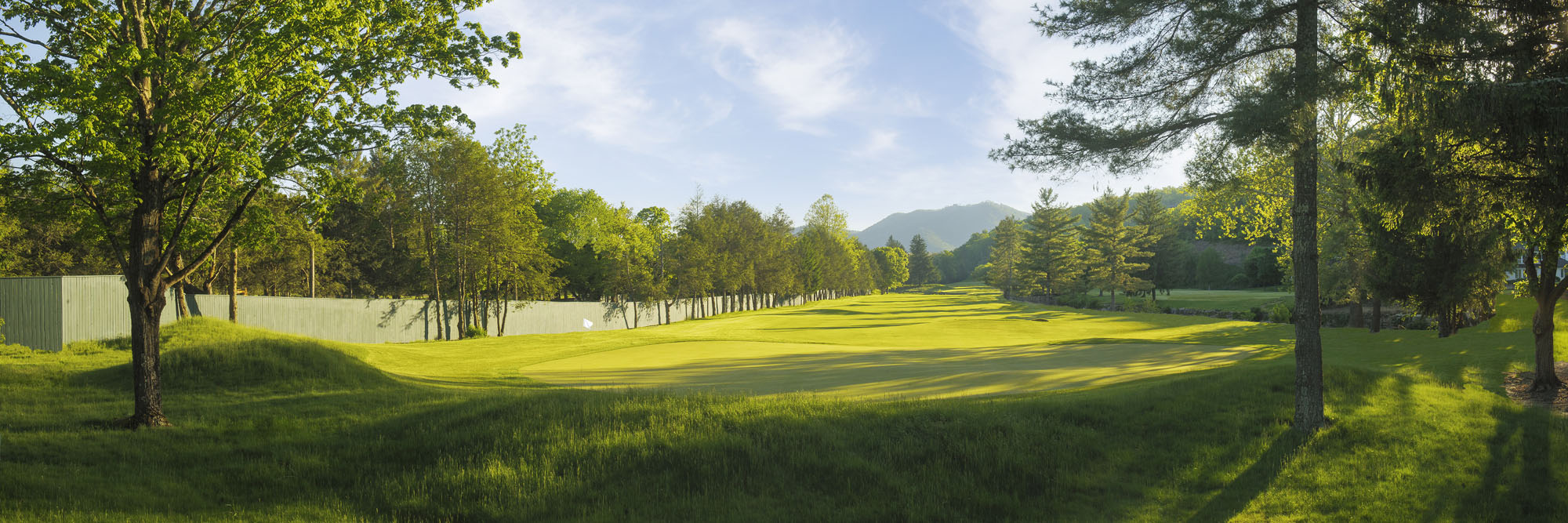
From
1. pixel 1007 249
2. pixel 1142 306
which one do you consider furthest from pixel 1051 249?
pixel 1007 249

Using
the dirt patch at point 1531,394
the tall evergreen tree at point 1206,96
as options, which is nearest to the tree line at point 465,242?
the tall evergreen tree at point 1206,96

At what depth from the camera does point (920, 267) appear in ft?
556

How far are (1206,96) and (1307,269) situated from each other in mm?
3037

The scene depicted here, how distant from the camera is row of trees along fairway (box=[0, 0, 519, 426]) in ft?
28.2

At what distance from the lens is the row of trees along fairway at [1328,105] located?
8711 mm

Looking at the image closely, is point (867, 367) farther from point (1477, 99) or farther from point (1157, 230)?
point (1157, 230)

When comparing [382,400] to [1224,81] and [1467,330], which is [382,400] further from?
[1467,330]

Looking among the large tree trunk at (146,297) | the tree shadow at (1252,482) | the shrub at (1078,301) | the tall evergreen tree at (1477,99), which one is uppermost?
the tall evergreen tree at (1477,99)

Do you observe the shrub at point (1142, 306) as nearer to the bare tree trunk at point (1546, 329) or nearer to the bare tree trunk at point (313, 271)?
the bare tree trunk at point (1546, 329)

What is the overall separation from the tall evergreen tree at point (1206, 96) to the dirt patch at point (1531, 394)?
612 cm

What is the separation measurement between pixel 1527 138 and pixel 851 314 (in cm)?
4578

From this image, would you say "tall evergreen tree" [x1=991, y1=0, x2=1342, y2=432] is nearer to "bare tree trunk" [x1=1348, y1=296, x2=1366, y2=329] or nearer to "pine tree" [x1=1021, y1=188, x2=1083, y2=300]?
"bare tree trunk" [x1=1348, y1=296, x2=1366, y2=329]

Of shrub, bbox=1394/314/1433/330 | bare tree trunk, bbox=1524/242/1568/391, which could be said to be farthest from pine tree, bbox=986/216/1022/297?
bare tree trunk, bbox=1524/242/1568/391

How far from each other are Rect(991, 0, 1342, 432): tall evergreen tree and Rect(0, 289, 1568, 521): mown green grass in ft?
5.37
